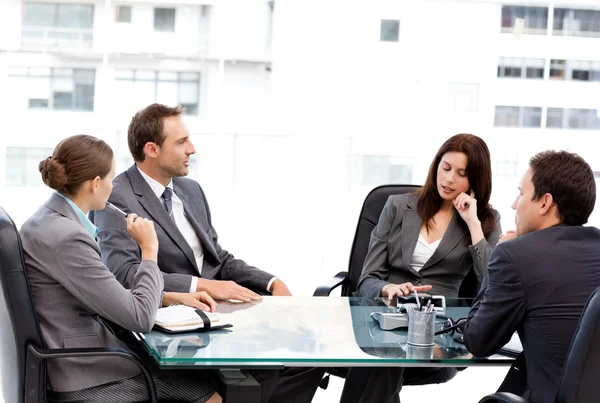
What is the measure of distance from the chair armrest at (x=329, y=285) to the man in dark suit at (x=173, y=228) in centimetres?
16

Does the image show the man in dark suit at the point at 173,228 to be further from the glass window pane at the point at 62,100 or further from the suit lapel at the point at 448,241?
the glass window pane at the point at 62,100

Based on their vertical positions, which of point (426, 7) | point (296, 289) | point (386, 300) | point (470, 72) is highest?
point (426, 7)

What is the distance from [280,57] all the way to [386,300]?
9.71 feet

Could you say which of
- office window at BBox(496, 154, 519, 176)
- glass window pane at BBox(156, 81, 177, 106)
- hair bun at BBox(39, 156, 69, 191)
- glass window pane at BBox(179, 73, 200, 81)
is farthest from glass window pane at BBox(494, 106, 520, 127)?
hair bun at BBox(39, 156, 69, 191)

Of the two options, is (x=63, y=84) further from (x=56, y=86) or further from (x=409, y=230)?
(x=409, y=230)

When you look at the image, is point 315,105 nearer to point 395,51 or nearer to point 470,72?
point 395,51

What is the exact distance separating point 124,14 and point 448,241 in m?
3.11

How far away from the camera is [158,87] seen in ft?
18.0

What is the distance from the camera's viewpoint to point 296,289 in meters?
5.25

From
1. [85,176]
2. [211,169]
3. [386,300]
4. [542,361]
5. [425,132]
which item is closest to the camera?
[542,361]

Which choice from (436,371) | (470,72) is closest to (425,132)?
(470,72)

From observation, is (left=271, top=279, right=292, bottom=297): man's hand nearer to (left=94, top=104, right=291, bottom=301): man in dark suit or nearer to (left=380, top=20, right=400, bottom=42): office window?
(left=94, top=104, right=291, bottom=301): man in dark suit

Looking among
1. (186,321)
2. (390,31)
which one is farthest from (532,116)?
(186,321)

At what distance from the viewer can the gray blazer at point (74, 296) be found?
205cm
